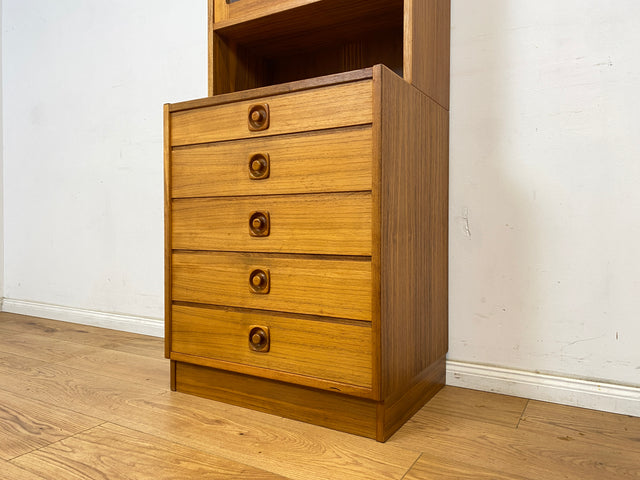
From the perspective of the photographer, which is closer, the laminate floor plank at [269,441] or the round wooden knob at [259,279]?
the laminate floor plank at [269,441]

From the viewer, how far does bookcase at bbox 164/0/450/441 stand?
3.06 feet

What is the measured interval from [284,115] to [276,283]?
36 centimetres

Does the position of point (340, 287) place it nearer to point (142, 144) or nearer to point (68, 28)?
point (142, 144)

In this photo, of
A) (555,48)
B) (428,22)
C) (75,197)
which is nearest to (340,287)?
(428,22)

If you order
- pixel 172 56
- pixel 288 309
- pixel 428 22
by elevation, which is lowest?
pixel 288 309

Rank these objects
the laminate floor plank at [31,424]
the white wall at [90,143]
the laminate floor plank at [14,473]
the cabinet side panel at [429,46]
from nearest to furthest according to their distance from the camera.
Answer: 1. the laminate floor plank at [14,473]
2. the laminate floor plank at [31,424]
3. the cabinet side panel at [429,46]
4. the white wall at [90,143]

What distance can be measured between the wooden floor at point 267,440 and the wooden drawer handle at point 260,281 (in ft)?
0.92

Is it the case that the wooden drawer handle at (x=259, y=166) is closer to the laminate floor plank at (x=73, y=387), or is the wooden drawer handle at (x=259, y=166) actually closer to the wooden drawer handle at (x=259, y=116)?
the wooden drawer handle at (x=259, y=116)

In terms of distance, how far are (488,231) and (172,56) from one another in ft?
4.33

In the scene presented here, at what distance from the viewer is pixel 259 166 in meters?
1.06

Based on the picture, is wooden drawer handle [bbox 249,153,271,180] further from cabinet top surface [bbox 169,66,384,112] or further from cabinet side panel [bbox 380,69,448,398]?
cabinet side panel [bbox 380,69,448,398]

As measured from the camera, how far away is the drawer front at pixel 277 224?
0.94 meters

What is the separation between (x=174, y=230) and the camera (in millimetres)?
1210

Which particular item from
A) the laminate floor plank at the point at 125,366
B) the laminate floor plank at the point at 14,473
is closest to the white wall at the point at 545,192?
the laminate floor plank at the point at 125,366
